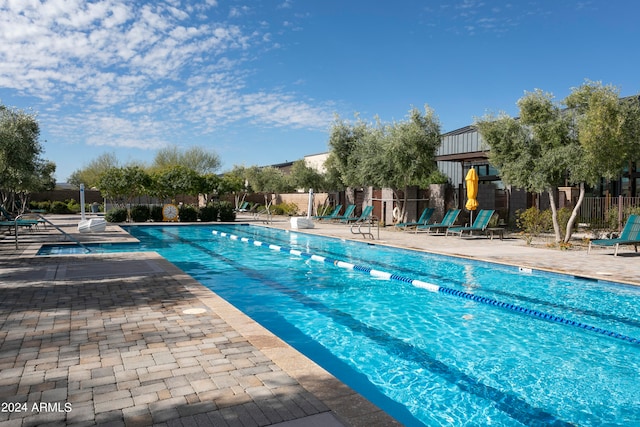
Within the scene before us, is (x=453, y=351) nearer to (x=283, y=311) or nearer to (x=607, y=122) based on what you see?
(x=283, y=311)

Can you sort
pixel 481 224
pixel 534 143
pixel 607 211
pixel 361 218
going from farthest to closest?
pixel 361 218
pixel 481 224
pixel 607 211
pixel 534 143

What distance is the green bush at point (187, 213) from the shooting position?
77.7ft

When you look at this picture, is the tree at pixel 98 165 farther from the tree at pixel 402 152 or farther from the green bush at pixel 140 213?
the tree at pixel 402 152

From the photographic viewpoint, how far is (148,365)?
3535mm

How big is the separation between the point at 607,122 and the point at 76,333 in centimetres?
1202

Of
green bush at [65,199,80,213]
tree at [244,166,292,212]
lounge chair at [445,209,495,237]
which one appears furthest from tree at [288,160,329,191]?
lounge chair at [445,209,495,237]

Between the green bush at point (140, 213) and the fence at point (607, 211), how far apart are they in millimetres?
19942

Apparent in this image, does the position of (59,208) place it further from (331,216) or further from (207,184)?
(331,216)

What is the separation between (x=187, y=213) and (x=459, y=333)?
20.0 metres

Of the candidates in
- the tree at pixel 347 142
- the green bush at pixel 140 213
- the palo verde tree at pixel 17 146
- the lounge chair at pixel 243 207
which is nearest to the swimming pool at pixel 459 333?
the palo verde tree at pixel 17 146

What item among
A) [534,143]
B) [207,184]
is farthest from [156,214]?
[534,143]

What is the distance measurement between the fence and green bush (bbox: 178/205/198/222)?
1788 centimetres

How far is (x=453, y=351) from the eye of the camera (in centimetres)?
519

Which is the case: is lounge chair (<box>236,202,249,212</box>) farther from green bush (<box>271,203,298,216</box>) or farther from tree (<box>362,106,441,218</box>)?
tree (<box>362,106,441,218</box>)
